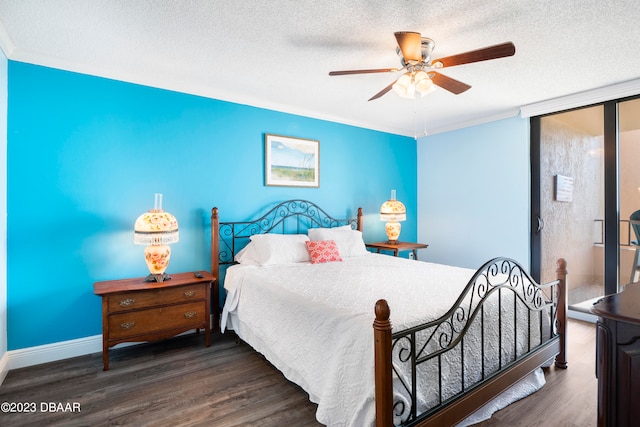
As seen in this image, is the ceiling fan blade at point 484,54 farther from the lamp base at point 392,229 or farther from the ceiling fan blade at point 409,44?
the lamp base at point 392,229

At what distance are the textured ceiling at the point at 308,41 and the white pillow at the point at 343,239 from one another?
61.3 inches

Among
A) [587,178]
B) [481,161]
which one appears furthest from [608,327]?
[481,161]

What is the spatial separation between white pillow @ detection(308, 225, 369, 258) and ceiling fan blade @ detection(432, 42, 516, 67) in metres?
2.13

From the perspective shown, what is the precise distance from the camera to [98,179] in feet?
9.32

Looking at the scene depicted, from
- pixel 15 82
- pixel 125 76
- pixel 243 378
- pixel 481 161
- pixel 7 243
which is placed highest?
pixel 125 76

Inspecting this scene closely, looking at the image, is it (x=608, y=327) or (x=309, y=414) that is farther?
(x=309, y=414)

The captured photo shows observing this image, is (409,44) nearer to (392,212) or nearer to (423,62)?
(423,62)

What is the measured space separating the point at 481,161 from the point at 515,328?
3006mm

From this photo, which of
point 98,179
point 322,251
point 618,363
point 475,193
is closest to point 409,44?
point 618,363

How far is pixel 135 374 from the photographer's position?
2.45m

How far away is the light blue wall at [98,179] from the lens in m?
2.57

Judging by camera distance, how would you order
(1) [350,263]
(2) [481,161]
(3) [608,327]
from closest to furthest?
(3) [608,327]
(1) [350,263]
(2) [481,161]

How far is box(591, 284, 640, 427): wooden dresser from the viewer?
1.19 meters

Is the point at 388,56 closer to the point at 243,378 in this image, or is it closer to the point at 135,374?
the point at 243,378
